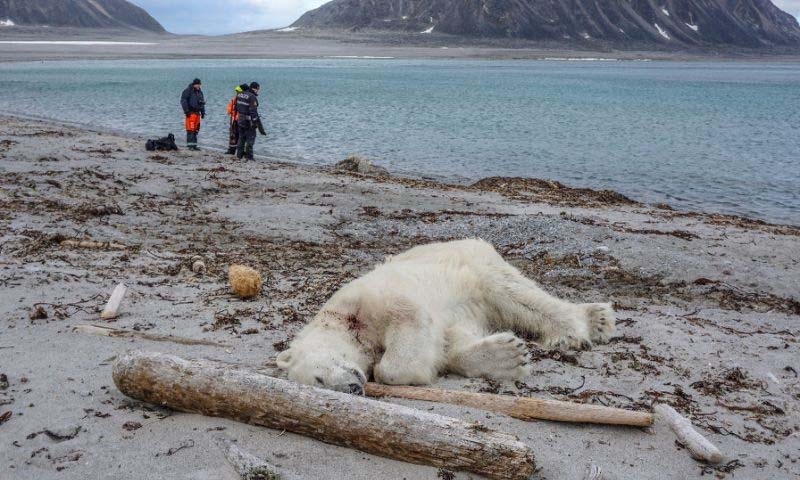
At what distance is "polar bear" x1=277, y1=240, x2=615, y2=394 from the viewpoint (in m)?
4.33

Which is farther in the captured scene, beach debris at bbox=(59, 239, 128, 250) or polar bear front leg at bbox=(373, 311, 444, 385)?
beach debris at bbox=(59, 239, 128, 250)

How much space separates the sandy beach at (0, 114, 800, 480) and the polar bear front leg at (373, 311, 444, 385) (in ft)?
0.77

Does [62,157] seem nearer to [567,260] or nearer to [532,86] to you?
[567,260]

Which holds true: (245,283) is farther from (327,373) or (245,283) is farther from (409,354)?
(327,373)

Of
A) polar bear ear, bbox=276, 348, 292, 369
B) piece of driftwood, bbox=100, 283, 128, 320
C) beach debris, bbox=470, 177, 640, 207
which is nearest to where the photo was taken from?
polar bear ear, bbox=276, 348, 292, 369

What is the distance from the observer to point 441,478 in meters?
3.28

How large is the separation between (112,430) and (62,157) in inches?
525

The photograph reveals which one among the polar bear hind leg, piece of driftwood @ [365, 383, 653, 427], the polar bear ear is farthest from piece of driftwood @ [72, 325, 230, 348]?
the polar bear hind leg

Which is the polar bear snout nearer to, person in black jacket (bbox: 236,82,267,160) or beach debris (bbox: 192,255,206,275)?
beach debris (bbox: 192,255,206,275)

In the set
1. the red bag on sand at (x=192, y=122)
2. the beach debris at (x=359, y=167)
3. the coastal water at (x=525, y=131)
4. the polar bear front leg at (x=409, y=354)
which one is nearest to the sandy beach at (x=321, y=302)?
the polar bear front leg at (x=409, y=354)

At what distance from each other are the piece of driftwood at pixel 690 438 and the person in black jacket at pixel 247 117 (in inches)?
635

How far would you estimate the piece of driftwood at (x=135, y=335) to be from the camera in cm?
517

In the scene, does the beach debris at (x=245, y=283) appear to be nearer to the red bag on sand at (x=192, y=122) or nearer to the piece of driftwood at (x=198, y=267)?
the piece of driftwood at (x=198, y=267)

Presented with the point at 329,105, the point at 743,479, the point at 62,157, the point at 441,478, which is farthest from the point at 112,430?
the point at 329,105
